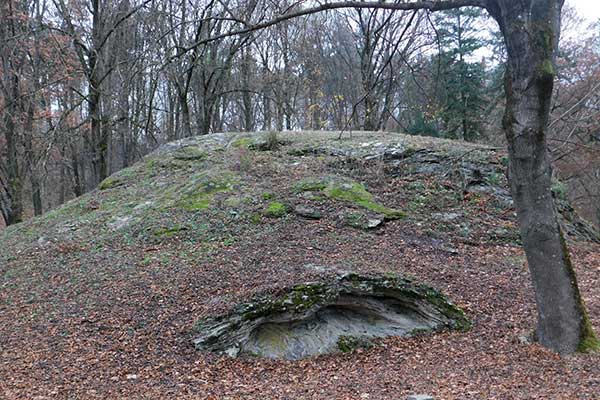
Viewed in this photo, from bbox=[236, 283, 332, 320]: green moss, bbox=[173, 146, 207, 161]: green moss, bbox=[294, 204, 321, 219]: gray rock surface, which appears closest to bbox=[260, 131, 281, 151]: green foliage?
bbox=[173, 146, 207, 161]: green moss

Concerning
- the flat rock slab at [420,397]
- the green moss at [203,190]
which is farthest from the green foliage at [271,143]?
the flat rock slab at [420,397]

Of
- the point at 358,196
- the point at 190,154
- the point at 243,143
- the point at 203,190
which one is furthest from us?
the point at 243,143

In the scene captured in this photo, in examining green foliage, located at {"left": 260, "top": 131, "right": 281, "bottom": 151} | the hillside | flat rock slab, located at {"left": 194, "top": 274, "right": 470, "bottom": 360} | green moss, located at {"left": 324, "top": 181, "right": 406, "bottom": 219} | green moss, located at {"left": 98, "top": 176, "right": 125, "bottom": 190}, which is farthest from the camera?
green foliage, located at {"left": 260, "top": 131, "right": 281, "bottom": 151}

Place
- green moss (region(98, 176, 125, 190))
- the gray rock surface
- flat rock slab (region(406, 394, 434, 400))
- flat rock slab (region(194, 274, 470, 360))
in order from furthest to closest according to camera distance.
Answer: green moss (region(98, 176, 125, 190)), the gray rock surface, flat rock slab (region(194, 274, 470, 360)), flat rock slab (region(406, 394, 434, 400))

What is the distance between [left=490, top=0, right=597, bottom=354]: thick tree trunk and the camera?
4.25 m

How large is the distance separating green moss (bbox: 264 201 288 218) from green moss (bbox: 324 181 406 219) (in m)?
0.96

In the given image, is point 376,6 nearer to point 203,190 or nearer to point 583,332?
point 583,332

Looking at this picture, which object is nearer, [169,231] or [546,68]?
[546,68]

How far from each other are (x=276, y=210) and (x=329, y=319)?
3.36 m

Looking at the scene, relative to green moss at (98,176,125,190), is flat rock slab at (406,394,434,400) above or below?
below

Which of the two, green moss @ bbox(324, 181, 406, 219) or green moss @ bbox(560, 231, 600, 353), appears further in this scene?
green moss @ bbox(324, 181, 406, 219)

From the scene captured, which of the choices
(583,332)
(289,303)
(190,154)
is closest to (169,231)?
(289,303)

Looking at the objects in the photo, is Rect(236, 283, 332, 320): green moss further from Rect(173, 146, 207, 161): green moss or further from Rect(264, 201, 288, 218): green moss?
Rect(173, 146, 207, 161): green moss

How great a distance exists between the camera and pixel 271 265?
21.9 feet
